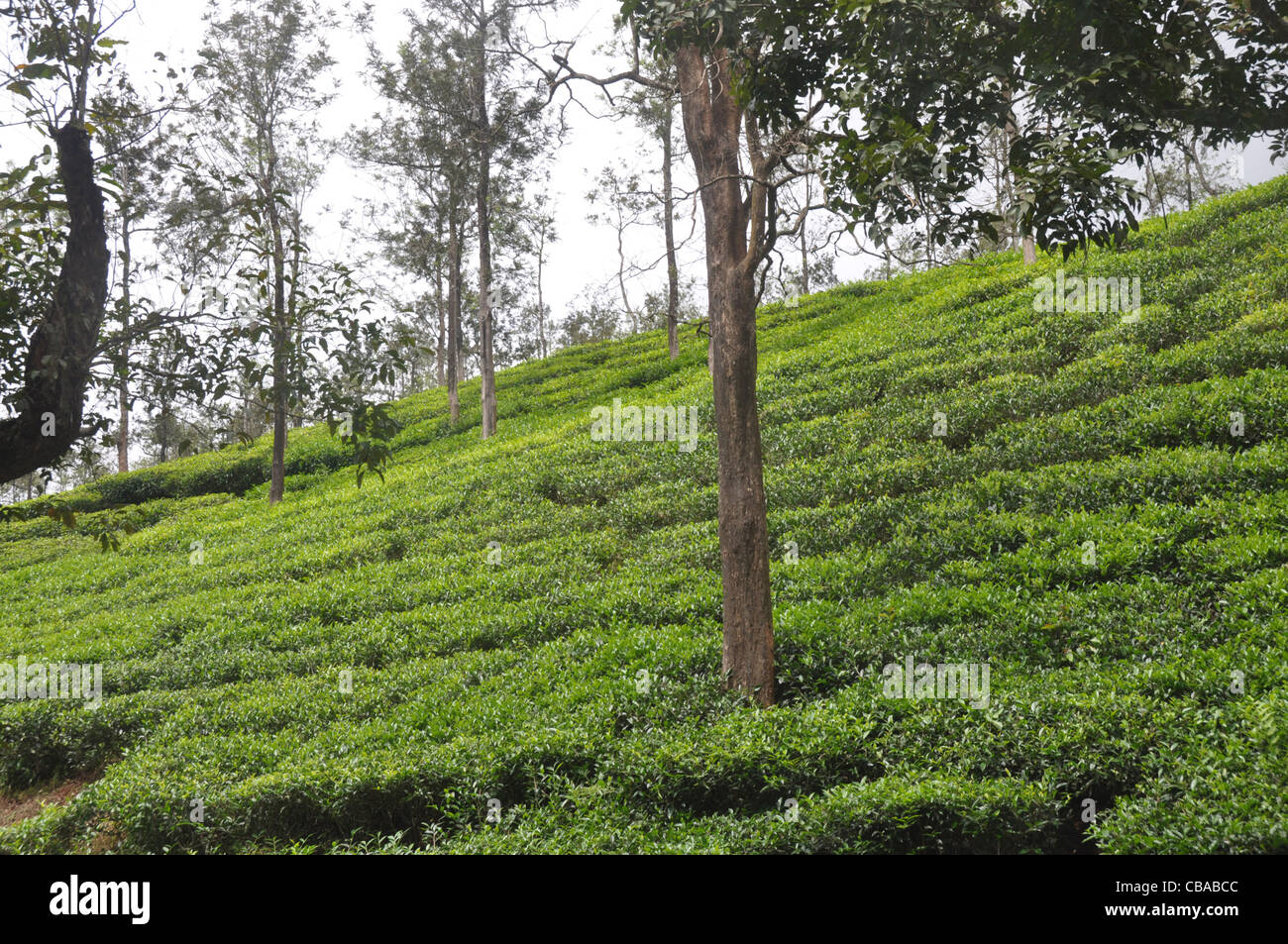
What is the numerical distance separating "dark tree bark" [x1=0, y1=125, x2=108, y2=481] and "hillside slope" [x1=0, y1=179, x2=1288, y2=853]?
4216 millimetres

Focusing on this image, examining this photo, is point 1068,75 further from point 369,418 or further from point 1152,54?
point 369,418

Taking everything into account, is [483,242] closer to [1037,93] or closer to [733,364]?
[733,364]

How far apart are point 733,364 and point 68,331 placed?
6166 mm

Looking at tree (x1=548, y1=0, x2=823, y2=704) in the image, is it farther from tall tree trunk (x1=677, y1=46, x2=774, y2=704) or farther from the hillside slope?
the hillside slope

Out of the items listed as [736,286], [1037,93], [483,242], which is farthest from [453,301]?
[1037,93]

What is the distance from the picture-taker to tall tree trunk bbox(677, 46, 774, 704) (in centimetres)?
871

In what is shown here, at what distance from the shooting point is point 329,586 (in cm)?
1459

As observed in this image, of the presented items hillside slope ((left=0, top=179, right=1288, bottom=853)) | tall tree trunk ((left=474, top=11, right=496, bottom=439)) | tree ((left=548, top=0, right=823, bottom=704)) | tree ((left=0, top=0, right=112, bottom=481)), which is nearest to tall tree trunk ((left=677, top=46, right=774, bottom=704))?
tree ((left=548, top=0, right=823, bottom=704))

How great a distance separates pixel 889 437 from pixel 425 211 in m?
28.3

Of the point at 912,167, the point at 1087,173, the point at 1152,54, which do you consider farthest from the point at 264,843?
the point at 1152,54

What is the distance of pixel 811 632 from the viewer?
9.34m

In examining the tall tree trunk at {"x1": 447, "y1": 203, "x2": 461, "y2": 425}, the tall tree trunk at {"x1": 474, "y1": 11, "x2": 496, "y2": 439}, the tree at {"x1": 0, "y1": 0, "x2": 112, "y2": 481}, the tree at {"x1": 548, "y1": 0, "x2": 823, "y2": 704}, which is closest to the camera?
the tree at {"x1": 0, "y1": 0, "x2": 112, "y2": 481}

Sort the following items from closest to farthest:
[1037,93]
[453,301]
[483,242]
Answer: [1037,93]
[483,242]
[453,301]

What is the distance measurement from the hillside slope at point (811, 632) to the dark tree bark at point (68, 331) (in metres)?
4.22
